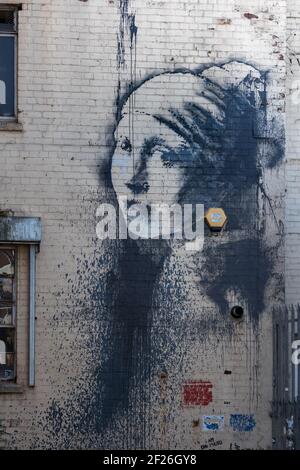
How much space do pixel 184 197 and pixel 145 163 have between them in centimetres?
61

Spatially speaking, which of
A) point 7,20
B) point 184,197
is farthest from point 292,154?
point 7,20

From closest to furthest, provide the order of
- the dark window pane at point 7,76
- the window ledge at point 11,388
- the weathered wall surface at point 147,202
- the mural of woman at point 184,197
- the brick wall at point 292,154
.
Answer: the window ledge at point 11,388 → the weathered wall surface at point 147,202 → the mural of woman at point 184,197 → the dark window pane at point 7,76 → the brick wall at point 292,154

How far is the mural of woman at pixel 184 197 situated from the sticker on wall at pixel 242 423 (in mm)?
951

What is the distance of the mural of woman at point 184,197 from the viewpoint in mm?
18484

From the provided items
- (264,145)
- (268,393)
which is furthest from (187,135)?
(268,393)

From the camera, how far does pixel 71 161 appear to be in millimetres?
18516

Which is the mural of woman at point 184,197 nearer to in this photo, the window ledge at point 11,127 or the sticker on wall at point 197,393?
the sticker on wall at point 197,393

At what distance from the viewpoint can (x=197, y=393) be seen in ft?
60.5

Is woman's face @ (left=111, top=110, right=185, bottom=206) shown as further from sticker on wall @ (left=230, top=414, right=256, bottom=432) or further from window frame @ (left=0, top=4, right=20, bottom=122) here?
sticker on wall @ (left=230, top=414, right=256, bottom=432)

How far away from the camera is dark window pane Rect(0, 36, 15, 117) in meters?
18.6

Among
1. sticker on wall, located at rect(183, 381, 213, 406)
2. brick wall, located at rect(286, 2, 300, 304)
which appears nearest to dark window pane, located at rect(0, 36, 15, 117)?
brick wall, located at rect(286, 2, 300, 304)

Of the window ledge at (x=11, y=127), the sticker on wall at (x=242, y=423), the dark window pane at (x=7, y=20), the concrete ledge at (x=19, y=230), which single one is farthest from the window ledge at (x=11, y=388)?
the dark window pane at (x=7, y=20)

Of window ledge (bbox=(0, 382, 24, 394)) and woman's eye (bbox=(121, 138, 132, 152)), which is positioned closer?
window ledge (bbox=(0, 382, 24, 394))

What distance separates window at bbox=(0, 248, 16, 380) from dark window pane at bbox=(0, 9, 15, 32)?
2591 millimetres
